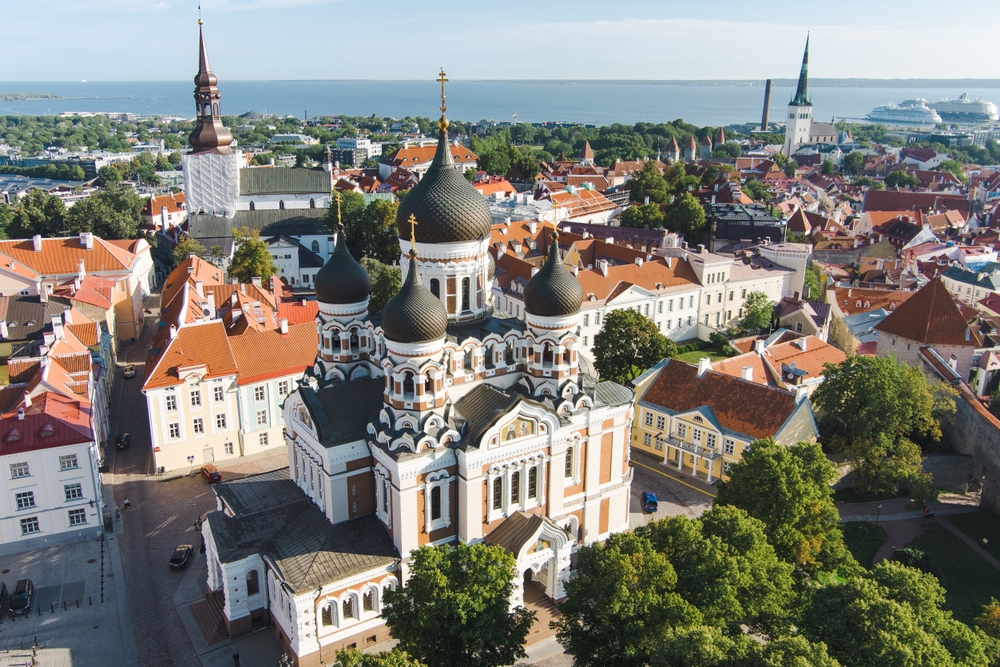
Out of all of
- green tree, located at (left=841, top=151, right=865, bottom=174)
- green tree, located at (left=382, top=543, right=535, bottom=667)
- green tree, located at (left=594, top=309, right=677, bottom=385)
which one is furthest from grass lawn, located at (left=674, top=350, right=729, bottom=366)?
green tree, located at (left=841, top=151, right=865, bottom=174)

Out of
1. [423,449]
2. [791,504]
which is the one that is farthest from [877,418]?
[423,449]

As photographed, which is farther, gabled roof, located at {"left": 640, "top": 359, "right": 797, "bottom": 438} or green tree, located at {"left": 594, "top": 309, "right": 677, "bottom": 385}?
green tree, located at {"left": 594, "top": 309, "right": 677, "bottom": 385}

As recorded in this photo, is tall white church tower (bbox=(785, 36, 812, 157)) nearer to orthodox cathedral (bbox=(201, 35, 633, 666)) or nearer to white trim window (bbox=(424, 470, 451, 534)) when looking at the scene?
orthodox cathedral (bbox=(201, 35, 633, 666))

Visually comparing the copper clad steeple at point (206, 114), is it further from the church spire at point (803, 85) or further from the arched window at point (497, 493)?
the church spire at point (803, 85)

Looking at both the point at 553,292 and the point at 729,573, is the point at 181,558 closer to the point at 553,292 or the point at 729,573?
the point at 553,292

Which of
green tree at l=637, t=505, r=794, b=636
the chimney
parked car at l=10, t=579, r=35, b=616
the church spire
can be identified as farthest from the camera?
the church spire

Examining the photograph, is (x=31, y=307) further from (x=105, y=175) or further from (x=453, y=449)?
(x=105, y=175)
